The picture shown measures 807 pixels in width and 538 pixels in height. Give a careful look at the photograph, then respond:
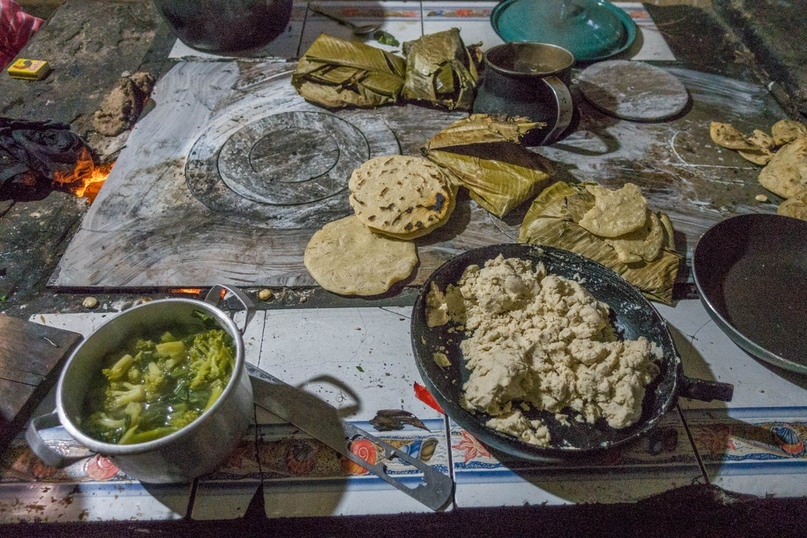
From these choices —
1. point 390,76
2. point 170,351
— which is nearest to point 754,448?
point 170,351

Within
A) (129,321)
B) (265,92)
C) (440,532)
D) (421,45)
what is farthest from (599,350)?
(265,92)

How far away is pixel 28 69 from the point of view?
2863 mm

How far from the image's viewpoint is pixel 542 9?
3279 millimetres

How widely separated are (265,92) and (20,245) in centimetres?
143

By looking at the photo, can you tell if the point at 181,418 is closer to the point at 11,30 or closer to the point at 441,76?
the point at 441,76

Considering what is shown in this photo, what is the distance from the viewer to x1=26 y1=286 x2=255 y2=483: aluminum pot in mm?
1141

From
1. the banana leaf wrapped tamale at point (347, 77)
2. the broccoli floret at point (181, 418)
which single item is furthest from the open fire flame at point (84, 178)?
the broccoli floret at point (181, 418)

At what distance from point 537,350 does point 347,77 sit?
1.93m

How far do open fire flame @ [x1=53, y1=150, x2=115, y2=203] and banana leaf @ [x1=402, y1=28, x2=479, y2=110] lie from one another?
63.5 inches

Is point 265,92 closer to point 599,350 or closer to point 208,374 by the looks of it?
point 208,374

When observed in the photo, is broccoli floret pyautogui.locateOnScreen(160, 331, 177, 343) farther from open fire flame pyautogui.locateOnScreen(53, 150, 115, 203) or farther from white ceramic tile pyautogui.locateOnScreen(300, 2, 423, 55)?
white ceramic tile pyautogui.locateOnScreen(300, 2, 423, 55)

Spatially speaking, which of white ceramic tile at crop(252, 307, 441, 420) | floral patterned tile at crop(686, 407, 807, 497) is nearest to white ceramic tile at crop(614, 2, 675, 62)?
floral patterned tile at crop(686, 407, 807, 497)

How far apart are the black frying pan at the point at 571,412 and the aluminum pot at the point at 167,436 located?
531 mm

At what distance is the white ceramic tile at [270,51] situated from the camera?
3.04 metres
